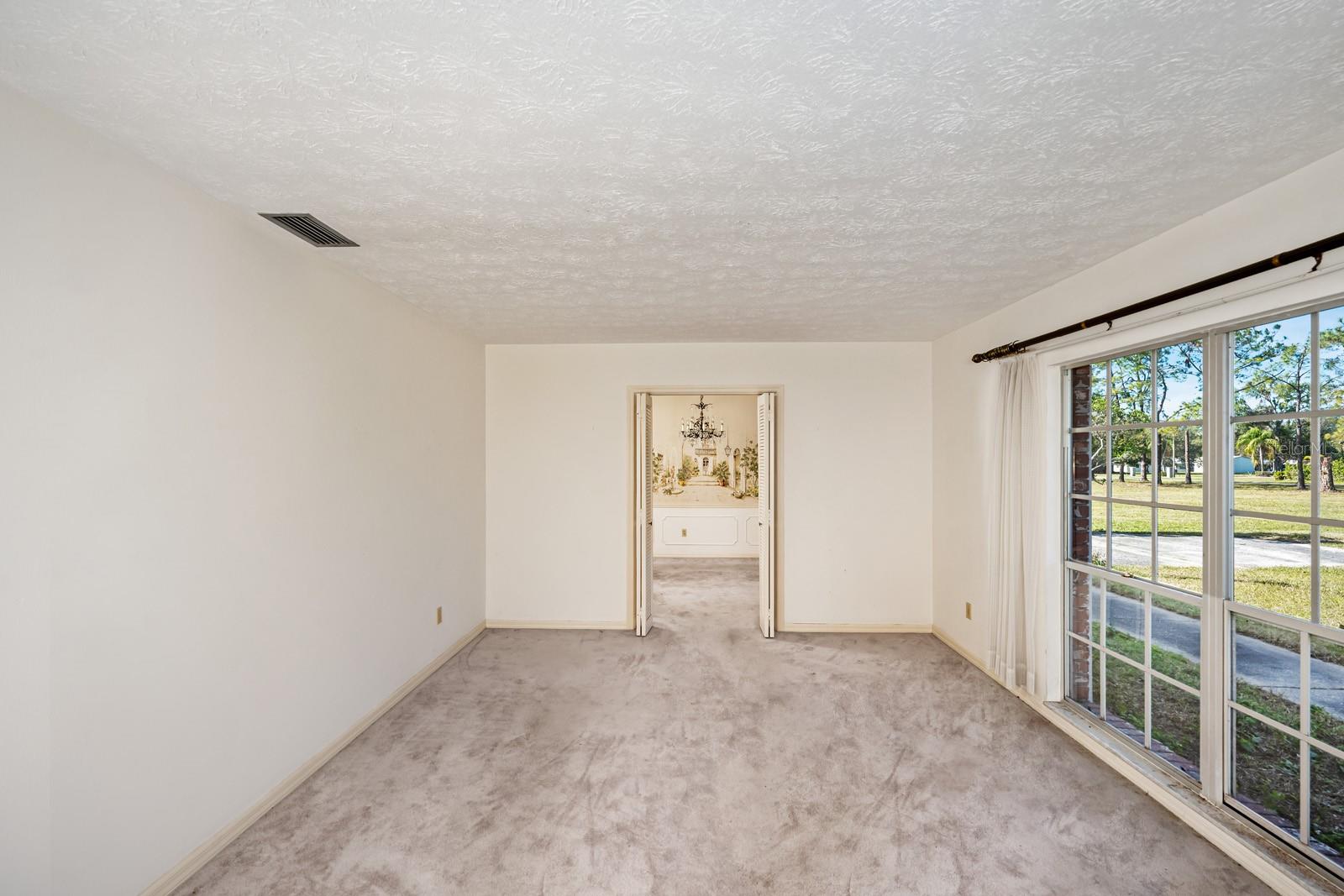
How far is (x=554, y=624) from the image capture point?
4.90 metres

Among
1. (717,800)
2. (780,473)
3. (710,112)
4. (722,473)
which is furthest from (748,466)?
(710,112)

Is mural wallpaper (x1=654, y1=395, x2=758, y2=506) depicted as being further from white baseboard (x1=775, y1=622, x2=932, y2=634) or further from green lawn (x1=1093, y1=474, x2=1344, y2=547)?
green lawn (x1=1093, y1=474, x2=1344, y2=547)

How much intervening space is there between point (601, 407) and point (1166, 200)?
3791 mm

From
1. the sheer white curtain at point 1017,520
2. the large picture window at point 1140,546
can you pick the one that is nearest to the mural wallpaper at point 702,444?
the sheer white curtain at point 1017,520

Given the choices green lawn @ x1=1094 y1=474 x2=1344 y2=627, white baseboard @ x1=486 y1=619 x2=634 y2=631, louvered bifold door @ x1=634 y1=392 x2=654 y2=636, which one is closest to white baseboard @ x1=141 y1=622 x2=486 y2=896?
white baseboard @ x1=486 y1=619 x2=634 y2=631

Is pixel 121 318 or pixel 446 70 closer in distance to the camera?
pixel 446 70

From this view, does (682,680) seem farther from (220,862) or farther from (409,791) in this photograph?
(220,862)

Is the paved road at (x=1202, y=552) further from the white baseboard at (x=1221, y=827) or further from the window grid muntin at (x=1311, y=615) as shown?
the white baseboard at (x=1221, y=827)

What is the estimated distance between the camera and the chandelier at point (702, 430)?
8625mm

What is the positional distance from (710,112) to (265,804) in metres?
3.14

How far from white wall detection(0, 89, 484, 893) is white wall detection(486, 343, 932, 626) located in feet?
5.88

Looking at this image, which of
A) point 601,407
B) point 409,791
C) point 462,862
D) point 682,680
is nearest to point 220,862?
point 409,791

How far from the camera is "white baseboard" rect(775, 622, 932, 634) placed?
15.5 ft

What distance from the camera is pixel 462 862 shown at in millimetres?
2098
